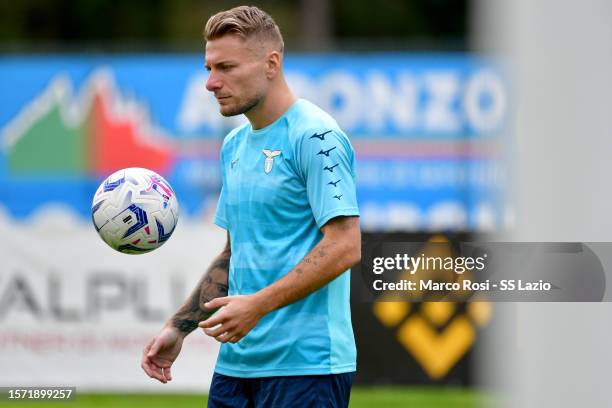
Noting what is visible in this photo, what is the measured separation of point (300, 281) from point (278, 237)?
253 millimetres

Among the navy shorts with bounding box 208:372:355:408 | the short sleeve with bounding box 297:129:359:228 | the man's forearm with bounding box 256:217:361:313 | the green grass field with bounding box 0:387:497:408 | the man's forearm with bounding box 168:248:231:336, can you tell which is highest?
the short sleeve with bounding box 297:129:359:228

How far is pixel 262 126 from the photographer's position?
152 inches

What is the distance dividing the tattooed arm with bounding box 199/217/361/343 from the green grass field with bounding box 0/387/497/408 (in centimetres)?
583

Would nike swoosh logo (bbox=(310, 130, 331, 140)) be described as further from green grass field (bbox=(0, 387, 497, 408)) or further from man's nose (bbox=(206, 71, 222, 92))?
green grass field (bbox=(0, 387, 497, 408))

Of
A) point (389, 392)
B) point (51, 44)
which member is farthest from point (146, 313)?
point (51, 44)

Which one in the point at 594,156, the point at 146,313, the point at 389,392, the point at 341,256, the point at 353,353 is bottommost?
the point at 389,392

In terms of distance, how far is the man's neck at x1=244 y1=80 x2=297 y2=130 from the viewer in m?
3.84

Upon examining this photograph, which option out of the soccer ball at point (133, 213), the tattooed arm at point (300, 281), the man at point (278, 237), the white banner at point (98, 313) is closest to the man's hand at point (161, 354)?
the man at point (278, 237)

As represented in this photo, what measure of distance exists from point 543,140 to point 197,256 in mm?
8918

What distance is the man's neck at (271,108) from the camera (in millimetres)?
3840

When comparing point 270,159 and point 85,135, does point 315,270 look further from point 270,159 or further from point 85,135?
point 85,135

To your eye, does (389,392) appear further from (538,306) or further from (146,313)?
(538,306)

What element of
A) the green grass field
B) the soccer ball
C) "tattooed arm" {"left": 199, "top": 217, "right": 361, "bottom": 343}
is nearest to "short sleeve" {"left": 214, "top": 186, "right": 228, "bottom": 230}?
the soccer ball

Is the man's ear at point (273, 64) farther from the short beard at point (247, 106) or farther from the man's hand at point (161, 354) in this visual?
the man's hand at point (161, 354)
